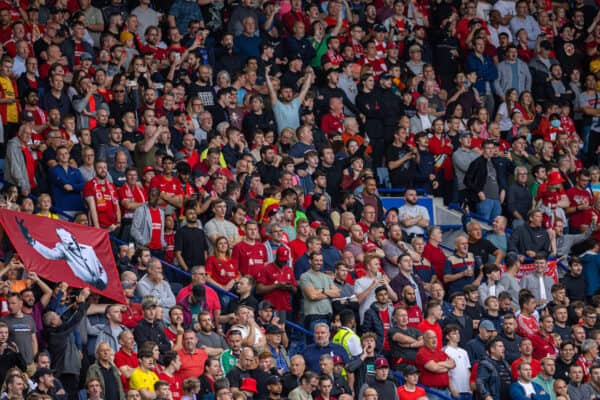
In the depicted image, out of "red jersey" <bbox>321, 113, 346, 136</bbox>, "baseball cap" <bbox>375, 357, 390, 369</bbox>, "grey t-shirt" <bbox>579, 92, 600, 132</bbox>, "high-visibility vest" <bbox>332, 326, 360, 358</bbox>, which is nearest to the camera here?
"baseball cap" <bbox>375, 357, 390, 369</bbox>

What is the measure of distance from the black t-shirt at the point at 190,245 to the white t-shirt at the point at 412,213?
12.5ft

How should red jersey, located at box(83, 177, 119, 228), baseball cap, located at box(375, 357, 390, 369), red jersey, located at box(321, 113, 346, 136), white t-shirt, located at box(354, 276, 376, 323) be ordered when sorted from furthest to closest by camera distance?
red jersey, located at box(321, 113, 346, 136), white t-shirt, located at box(354, 276, 376, 323), red jersey, located at box(83, 177, 119, 228), baseball cap, located at box(375, 357, 390, 369)

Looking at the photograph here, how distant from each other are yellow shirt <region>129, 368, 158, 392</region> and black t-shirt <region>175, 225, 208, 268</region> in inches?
114

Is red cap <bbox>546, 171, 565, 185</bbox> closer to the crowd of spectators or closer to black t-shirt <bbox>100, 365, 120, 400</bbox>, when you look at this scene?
the crowd of spectators

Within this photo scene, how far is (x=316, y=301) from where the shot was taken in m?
18.2

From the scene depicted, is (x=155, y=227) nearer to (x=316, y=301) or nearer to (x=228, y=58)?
(x=316, y=301)

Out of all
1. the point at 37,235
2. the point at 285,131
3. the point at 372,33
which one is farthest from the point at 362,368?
the point at 372,33

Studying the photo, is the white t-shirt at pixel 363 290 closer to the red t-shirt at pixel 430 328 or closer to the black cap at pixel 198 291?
the red t-shirt at pixel 430 328

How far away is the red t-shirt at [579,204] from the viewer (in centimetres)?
2257

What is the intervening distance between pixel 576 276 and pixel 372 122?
403cm

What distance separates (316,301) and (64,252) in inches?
122

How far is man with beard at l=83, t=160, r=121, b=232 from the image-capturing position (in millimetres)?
18297

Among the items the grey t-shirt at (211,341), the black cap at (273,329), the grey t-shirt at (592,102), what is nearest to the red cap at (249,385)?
the grey t-shirt at (211,341)

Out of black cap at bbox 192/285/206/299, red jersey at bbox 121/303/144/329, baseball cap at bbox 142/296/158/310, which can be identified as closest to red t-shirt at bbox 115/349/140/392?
baseball cap at bbox 142/296/158/310
